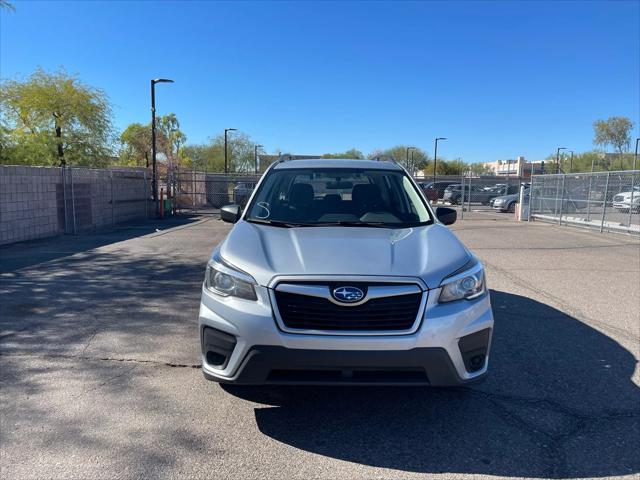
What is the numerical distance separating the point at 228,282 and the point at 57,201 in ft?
42.8

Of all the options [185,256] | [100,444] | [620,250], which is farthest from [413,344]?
[620,250]

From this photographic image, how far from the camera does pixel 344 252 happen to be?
3334 mm

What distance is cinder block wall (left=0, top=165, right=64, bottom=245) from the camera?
1194 centimetres

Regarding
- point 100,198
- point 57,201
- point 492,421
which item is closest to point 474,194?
point 100,198

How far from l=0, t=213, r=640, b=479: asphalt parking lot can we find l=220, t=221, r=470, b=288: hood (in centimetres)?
96

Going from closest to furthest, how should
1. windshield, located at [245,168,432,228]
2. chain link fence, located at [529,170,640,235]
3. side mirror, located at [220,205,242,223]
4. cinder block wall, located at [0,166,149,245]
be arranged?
windshield, located at [245,168,432,228]
side mirror, located at [220,205,242,223]
cinder block wall, located at [0,166,149,245]
chain link fence, located at [529,170,640,235]

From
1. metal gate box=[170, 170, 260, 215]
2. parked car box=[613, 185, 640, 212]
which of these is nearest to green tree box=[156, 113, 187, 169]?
metal gate box=[170, 170, 260, 215]

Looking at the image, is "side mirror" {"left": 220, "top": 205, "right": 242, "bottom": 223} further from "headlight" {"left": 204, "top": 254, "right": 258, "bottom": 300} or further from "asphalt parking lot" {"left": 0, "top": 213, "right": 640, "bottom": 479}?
"headlight" {"left": 204, "top": 254, "right": 258, "bottom": 300}

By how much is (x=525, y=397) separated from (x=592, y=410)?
45 centimetres

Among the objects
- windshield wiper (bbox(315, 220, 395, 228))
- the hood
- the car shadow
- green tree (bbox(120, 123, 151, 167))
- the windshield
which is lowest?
the car shadow

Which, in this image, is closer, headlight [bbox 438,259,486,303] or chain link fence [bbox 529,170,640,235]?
headlight [bbox 438,259,486,303]

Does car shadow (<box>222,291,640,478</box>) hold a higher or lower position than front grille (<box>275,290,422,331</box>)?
lower

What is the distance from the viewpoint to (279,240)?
364 cm

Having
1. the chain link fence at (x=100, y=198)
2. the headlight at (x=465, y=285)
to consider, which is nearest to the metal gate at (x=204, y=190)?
the chain link fence at (x=100, y=198)
